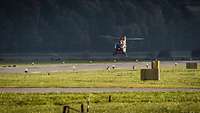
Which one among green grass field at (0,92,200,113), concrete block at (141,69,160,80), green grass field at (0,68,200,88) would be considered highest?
concrete block at (141,69,160,80)

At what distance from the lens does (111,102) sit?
42.2 metres

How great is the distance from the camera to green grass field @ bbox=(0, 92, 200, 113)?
121 ft

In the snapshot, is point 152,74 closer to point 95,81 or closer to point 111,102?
point 95,81

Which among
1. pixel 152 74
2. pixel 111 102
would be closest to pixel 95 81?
pixel 152 74

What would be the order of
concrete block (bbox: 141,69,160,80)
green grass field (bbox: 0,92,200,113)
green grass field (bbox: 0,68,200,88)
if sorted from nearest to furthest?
green grass field (bbox: 0,92,200,113)
green grass field (bbox: 0,68,200,88)
concrete block (bbox: 141,69,160,80)

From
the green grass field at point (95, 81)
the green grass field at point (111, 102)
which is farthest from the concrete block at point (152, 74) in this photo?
the green grass field at point (111, 102)

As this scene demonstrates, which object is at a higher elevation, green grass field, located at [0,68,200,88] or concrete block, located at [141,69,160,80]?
concrete block, located at [141,69,160,80]

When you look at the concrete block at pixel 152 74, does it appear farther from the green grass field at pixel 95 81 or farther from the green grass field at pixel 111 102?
the green grass field at pixel 111 102

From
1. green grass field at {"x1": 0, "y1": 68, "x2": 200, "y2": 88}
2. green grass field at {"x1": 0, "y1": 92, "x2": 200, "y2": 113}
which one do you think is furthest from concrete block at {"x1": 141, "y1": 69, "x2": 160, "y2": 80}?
green grass field at {"x1": 0, "y1": 92, "x2": 200, "y2": 113}

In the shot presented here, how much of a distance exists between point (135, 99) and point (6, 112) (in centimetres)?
1430

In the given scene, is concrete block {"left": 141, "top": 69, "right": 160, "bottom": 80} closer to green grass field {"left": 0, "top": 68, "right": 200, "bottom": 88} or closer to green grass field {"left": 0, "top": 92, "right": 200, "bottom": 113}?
green grass field {"left": 0, "top": 68, "right": 200, "bottom": 88}

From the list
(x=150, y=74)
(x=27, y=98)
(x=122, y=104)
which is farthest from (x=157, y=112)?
(x=150, y=74)

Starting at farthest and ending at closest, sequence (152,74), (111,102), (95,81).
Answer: (152,74)
(95,81)
(111,102)

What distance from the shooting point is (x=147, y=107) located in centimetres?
3856
